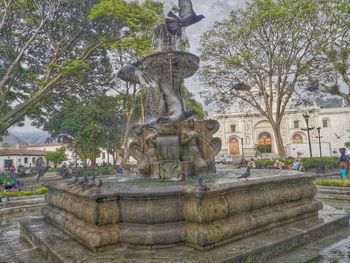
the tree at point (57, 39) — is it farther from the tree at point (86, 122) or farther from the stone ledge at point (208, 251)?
the stone ledge at point (208, 251)

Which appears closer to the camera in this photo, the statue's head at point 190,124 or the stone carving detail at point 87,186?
the stone carving detail at point 87,186

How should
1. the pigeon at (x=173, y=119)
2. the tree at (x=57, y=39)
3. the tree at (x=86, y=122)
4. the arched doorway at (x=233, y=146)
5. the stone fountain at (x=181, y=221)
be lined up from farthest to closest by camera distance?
1. the arched doorway at (x=233, y=146)
2. the tree at (x=86, y=122)
3. the tree at (x=57, y=39)
4. the pigeon at (x=173, y=119)
5. the stone fountain at (x=181, y=221)

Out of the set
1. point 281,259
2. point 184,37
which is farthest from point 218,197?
point 184,37

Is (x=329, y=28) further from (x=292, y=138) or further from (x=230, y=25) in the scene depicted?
(x=292, y=138)

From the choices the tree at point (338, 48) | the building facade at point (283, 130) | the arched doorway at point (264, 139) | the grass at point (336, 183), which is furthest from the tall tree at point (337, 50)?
the arched doorway at point (264, 139)

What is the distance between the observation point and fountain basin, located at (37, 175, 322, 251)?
3896 mm

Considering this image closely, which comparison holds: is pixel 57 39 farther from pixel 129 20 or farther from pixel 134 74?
pixel 134 74

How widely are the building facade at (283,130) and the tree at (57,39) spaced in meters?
33.6

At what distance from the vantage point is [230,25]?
19047mm

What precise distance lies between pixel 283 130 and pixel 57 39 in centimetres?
4840

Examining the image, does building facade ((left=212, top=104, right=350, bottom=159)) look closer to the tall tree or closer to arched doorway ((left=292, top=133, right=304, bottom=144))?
arched doorway ((left=292, top=133, right=304, bottom=144))

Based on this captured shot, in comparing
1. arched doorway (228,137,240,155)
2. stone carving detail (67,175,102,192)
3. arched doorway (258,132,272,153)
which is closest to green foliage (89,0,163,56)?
stone carving detail (67,175,102,192)

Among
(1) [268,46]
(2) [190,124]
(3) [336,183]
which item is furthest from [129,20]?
(3) [336,183]

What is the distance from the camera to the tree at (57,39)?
1595 cm
